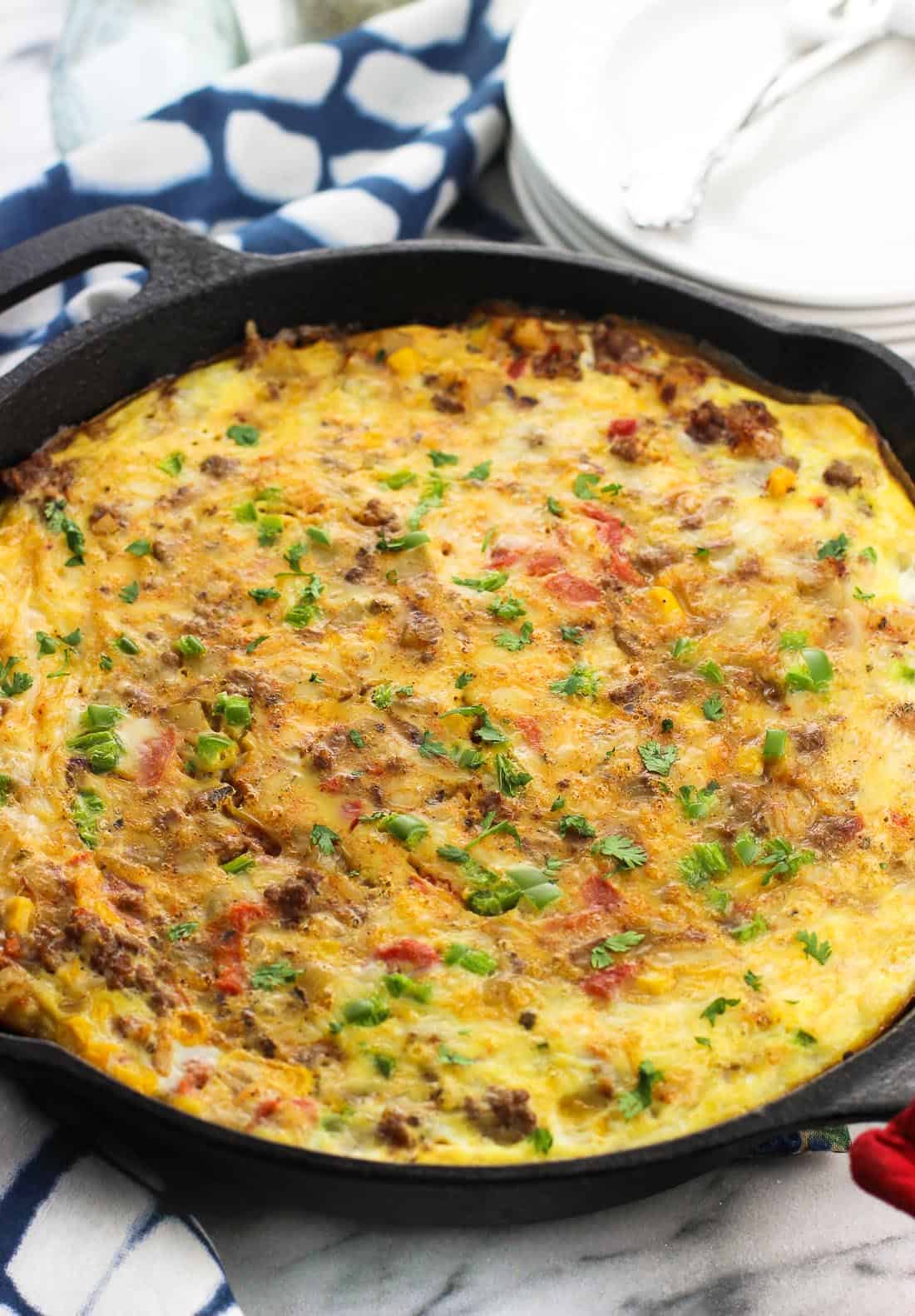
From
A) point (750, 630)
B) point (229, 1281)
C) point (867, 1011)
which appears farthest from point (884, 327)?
point (229, 1281)

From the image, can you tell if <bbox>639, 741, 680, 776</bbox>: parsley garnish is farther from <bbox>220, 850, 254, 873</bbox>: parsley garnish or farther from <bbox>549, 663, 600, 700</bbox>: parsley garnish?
<bbox>220, 850, 254, 873</bbox>: parsley garnish

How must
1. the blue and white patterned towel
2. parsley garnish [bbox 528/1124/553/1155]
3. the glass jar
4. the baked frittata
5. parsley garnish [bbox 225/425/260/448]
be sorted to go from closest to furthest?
parsley garnish [bbox 528/1124/553/1155], the baked frittata, parsley garnish [bbox 225/425/260/448], the blue and white patterned towel, the glass jar

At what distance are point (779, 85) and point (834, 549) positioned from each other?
1855 mm

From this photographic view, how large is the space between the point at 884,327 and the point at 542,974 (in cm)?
243

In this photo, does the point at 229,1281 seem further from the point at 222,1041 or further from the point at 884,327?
the point at 884,327

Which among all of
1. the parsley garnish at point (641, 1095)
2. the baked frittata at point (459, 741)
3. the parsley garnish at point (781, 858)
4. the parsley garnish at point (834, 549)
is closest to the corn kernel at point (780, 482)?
the baked frittata at point (459, 741)

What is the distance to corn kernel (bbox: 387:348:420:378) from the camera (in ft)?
13.6

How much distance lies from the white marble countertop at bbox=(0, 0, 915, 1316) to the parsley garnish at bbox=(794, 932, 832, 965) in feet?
1.83

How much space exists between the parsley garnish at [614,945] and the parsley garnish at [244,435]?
5.55 ft

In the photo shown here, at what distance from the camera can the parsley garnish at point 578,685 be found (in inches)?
134

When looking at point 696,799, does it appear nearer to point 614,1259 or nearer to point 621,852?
point 621,852

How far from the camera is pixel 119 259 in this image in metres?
3.99

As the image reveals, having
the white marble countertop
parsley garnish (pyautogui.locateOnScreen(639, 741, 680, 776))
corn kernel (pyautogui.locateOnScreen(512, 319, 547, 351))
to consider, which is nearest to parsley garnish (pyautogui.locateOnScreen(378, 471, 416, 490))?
corn kernel (pyautogui.locateOnScreen(512, 319, 547, 351))

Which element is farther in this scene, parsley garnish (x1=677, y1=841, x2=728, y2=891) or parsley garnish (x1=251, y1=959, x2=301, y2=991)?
parsley garnish (x1=677, y1=841, x2=728, y2=891)
